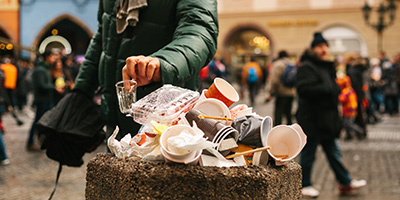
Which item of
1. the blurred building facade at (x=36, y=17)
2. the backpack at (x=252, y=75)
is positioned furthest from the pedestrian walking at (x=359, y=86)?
the blurred building facade at (x=36, y=17)

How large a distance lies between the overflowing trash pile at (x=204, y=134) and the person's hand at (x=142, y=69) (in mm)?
89

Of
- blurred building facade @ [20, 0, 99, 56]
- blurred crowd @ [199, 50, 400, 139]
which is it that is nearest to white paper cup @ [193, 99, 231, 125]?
blurred crowd @ [199, 50, 400, 139]

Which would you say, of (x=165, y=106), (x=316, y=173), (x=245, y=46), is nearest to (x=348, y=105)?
(x=316, y=173)

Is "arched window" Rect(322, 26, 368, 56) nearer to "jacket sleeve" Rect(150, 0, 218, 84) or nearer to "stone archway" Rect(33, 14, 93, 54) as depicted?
"stone archway" Rect(33, 14, 93, 54)

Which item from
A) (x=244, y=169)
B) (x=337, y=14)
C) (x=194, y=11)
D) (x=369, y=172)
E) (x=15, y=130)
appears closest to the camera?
(x=244, y=169)

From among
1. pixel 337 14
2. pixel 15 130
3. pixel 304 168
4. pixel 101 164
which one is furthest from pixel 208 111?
pixel 337 14

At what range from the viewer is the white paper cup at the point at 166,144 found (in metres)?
1.62

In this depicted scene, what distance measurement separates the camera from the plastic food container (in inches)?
69.0

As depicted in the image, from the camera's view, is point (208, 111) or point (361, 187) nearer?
point (208, 111)

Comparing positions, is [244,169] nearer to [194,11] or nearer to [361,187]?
[194,11]

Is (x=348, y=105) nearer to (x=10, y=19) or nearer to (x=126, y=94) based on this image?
(x=126, y=94)

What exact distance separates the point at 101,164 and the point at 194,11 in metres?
0.85

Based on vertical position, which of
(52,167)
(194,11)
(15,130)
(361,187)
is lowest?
(15,130)

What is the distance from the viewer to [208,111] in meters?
1.89
